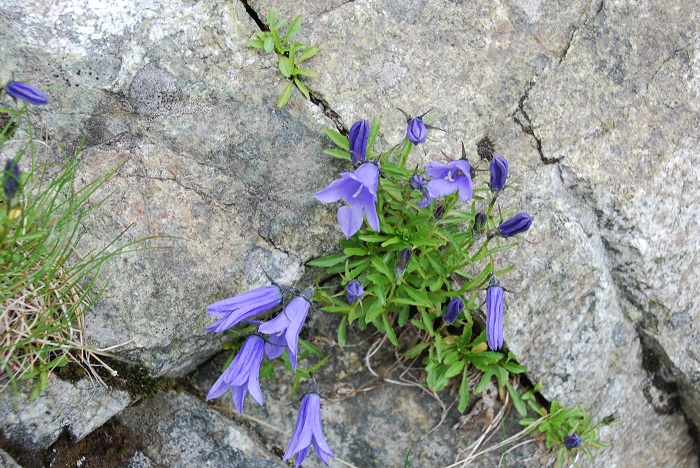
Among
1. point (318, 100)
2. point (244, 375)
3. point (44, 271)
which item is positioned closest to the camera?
point (44, 271)

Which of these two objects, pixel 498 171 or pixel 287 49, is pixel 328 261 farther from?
pixel 287 49

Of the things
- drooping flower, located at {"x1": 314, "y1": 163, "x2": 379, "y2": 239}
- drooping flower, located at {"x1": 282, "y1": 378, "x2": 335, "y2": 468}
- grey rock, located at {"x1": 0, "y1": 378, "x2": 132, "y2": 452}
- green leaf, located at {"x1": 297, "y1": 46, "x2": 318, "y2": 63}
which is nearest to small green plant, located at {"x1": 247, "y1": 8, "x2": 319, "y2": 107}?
green leaf, located at {"x1": 297, "y1": 46, "x2": 318, "y2": 63}

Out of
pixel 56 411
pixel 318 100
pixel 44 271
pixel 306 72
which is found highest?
pixel 306 72

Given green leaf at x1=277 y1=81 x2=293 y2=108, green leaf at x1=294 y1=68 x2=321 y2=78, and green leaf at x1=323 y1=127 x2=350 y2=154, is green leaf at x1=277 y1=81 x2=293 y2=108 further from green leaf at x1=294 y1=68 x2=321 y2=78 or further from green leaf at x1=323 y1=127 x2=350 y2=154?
green leaf at x1=323 y1=127 x2=350 y2=154

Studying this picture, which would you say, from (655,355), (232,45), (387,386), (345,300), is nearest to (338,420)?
(387,386)

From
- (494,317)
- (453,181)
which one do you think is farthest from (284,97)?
(494,317)
